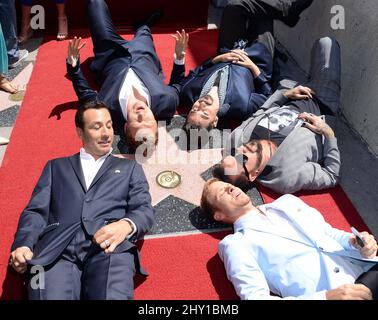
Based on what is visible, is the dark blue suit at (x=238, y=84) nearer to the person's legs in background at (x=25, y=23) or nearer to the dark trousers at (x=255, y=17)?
the dark trousers at (x=255, y=17)

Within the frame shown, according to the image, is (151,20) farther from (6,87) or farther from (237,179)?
(237,179)

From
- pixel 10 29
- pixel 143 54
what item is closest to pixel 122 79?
pixel 143 54

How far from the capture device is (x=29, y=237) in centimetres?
274

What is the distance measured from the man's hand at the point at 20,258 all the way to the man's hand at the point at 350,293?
191cm

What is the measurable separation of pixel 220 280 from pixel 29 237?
1.39m

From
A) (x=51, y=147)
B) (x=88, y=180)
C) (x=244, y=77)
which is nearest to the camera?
(x=88, y=180)

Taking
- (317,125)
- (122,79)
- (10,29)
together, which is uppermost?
(10,29)

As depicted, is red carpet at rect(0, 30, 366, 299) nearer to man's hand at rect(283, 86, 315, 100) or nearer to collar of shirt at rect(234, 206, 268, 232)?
collar of shirt at rect(234, 206, 268, 232)

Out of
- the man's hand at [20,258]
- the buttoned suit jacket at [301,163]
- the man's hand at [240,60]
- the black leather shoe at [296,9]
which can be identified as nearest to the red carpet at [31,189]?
the buttoned suit jacket at [301,163]

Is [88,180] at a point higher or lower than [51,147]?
higher

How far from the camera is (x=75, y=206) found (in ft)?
9.46

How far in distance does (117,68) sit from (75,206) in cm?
216
